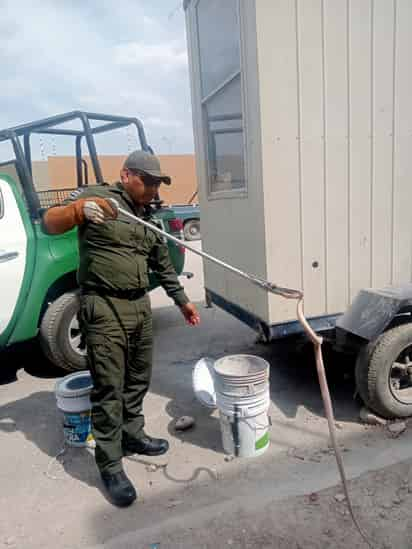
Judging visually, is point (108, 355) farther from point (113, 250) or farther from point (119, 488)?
point (119, 488)

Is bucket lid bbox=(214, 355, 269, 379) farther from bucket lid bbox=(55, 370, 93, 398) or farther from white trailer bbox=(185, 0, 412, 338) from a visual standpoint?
bucket lid bbox=(55, 370, 93, 398)

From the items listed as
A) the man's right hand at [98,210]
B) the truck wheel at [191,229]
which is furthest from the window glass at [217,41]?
the truck wheel at [191,229]

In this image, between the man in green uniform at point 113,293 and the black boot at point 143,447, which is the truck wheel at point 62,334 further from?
the man in green uniform at point 113,293

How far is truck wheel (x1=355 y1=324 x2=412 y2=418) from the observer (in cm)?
298

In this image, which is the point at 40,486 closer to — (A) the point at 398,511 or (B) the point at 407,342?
(A) the point at 398,511

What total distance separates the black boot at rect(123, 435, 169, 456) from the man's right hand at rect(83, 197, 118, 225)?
1.51m

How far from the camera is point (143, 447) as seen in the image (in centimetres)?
288

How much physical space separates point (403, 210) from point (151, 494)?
2656 millimetres

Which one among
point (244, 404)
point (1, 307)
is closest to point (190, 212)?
point (1, 307)

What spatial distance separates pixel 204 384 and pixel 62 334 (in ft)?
5.14

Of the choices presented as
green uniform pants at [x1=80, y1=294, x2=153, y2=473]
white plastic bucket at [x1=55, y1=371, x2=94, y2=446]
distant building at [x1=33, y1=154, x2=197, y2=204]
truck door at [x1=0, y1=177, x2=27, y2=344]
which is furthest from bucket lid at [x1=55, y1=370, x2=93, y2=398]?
distant building at [x1=33, y1=154, x2=197, y2=204]

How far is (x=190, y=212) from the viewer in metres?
15.2

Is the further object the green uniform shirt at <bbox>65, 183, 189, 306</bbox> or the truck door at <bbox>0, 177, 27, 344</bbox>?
the truck door at <bbox>0, 177, 27, 344</bbox>

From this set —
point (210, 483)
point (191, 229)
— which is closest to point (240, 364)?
point (210, 483)
